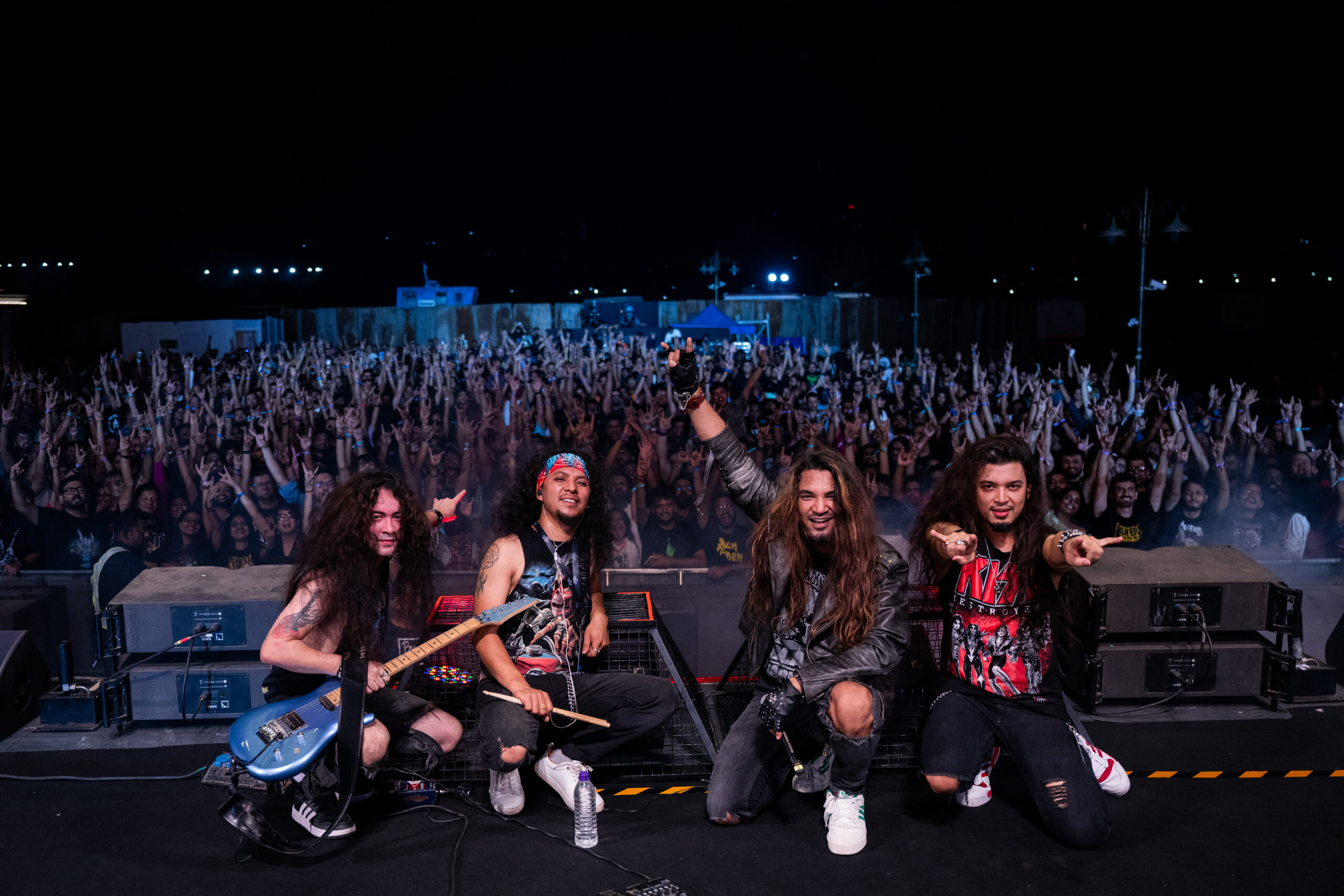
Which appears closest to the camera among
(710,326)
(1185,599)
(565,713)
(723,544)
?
(565,713)

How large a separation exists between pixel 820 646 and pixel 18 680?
356 cm

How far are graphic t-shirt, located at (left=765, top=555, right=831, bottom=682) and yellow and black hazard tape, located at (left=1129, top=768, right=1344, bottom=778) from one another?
1.48 metres

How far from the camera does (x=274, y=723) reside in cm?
292

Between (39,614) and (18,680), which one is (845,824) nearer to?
(18,680)

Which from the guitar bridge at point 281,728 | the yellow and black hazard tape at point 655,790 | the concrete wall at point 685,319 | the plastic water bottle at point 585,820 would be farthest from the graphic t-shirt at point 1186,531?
the concrete wall at point 685,319

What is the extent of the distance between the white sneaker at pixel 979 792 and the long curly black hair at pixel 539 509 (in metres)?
1.62

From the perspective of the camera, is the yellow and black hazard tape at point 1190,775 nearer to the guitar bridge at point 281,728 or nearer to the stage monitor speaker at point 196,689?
the guitar bridge at point 281,728

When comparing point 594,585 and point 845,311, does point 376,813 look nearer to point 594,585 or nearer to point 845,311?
point 594,585

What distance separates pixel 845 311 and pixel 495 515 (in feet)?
56.9

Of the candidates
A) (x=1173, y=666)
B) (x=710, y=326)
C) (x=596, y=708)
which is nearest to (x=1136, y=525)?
(x=1173, y=666)

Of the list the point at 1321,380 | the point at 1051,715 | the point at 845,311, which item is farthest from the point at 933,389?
the point at 845,311

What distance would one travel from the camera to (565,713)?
10.2 feet

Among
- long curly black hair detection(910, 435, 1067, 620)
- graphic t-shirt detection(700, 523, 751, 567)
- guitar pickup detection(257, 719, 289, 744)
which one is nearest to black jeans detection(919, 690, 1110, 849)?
long curly black hair detection(910, 435, 1067, 620)

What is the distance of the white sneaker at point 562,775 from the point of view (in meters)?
3.22
